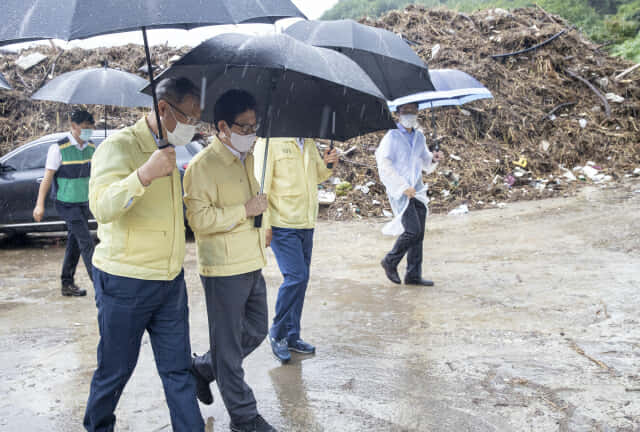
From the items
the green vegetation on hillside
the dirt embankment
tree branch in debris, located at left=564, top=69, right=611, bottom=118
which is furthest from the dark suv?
the green vegetation on hillside

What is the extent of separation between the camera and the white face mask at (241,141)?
10.3 feet

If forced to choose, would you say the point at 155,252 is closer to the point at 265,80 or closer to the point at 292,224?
the point at 265,80

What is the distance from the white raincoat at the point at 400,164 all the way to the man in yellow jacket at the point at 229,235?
3.04 metres

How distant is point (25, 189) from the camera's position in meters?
8.91

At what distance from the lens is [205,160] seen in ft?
10.3

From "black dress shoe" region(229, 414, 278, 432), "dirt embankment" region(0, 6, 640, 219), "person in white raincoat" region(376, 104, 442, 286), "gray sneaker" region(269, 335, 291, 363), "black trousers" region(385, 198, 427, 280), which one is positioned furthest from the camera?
→ "dirt embankment" region(0, 6, 640, 219)

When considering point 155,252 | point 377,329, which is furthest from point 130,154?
point 377,329

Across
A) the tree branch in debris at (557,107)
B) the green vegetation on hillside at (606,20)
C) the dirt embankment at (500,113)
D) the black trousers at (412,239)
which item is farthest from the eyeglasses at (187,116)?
the green vegetation on hillside at (606,20)

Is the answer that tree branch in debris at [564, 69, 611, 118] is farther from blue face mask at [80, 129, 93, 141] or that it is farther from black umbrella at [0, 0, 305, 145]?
black umbrella at [0, 0, 305, 145]

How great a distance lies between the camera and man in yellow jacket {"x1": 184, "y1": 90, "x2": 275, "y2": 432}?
121 inches

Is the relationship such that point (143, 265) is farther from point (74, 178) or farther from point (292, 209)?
point (74, 178)

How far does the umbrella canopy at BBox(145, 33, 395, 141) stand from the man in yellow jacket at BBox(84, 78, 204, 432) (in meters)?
0.30

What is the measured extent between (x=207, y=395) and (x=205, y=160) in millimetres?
1343

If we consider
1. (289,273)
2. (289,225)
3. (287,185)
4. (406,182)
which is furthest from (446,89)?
(289,273)
